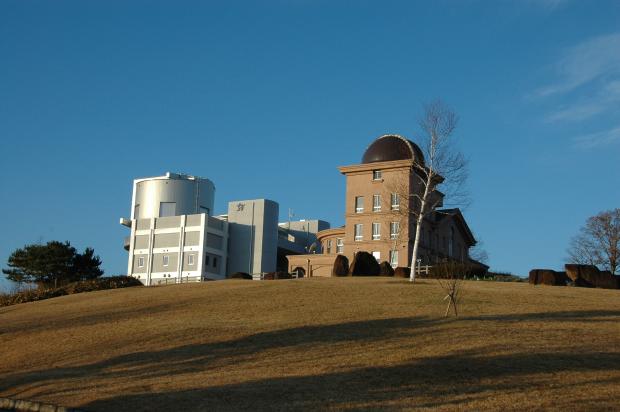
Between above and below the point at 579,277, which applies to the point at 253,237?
above

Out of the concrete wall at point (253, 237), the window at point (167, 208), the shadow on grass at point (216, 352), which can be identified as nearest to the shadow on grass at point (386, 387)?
the shadow on grass at point (216, 352)

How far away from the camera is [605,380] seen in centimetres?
2061

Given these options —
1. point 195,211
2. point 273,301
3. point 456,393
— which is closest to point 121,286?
point 273,301

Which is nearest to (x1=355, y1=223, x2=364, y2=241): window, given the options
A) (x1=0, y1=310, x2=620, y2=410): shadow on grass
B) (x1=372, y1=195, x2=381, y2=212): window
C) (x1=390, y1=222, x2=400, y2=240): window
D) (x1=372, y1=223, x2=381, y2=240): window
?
(x1=372, y1=223, x2=381, y2=240): window

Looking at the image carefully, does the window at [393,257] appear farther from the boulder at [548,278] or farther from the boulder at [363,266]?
the boulder at [548,278]

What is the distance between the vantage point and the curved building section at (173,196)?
10888 cm

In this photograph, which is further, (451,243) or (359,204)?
(451,243)

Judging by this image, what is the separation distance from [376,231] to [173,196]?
150ft

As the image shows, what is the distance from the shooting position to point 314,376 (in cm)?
2173

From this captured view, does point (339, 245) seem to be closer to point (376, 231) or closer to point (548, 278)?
point (376, 231)

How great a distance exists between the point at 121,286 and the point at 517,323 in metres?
34.6

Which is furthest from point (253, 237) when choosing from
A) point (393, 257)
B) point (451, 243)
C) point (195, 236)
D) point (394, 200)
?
point (393, 257)

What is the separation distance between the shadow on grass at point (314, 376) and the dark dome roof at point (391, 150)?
1738 inches

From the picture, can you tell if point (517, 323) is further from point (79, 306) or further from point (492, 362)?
point (79, 306)
